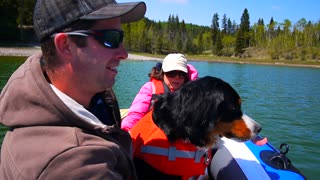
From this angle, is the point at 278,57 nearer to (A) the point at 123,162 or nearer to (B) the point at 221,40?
(B) the point at 221,40

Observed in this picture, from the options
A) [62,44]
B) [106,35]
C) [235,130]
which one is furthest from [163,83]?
[62,44]

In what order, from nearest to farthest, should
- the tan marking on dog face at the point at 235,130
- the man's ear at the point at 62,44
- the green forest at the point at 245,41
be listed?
the man's ear at the point at 62,44 → the tan marking on dog face at the point at 235,130 → the green forest at the point at 245,41

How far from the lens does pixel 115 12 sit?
1.58 meters

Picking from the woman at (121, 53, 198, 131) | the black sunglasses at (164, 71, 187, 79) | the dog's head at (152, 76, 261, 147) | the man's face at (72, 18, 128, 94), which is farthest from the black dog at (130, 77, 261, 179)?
the black sunglasses at (164, 71, 187, 79)

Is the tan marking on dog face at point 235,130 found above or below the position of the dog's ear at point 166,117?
below

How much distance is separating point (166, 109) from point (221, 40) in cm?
10981

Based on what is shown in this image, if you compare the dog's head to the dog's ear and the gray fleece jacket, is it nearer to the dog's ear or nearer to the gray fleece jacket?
the dog's ear

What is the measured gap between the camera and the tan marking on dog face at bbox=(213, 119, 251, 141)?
124 inches

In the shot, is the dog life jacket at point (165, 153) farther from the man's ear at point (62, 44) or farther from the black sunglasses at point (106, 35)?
the man's ear at point (62, 44)

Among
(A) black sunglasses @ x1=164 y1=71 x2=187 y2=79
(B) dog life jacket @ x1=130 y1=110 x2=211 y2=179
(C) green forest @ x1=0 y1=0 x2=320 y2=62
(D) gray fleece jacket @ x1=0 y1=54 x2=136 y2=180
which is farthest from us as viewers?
(C) green forest @ x1=0 y1=0 x2=320 y2=62

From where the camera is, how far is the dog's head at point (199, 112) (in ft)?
9.54

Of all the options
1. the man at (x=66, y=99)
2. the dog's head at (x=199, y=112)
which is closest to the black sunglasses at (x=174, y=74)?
the dog's head at (x=199, y=112)

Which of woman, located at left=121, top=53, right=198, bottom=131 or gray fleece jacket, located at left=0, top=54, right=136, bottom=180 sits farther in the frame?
woman, located at left=121, top=53, right=198, bottom=131

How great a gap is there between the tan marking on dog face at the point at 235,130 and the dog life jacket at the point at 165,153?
0.33 metres
